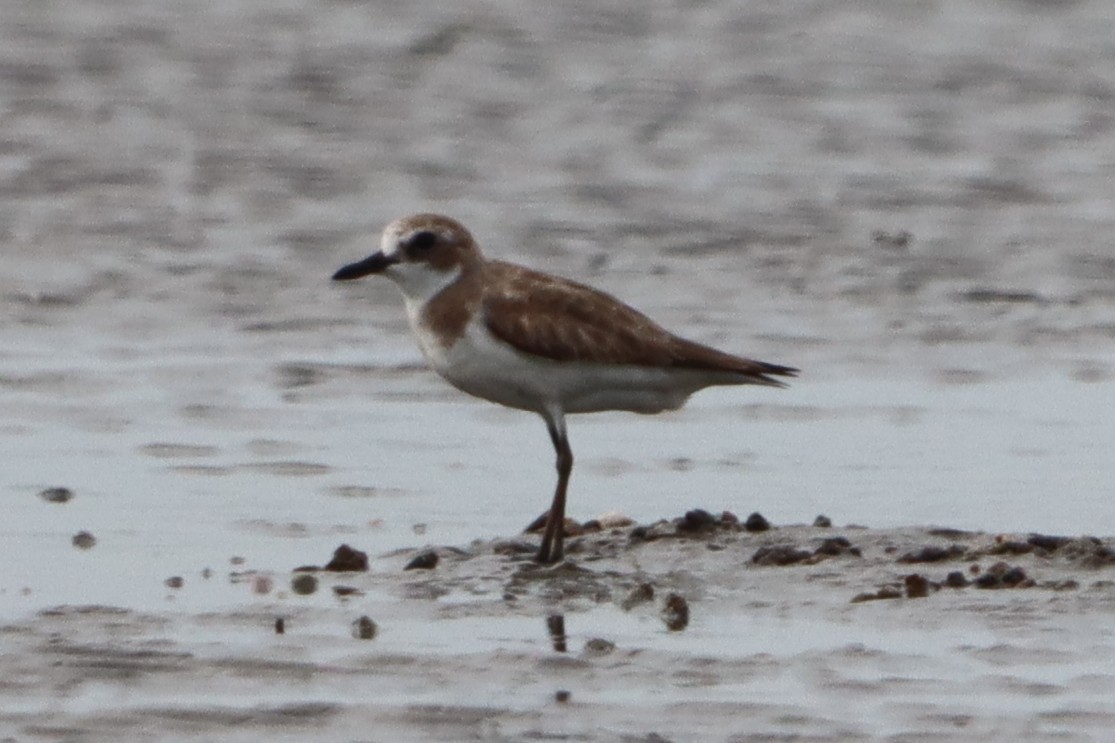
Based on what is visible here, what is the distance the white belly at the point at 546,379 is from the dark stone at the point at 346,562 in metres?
0.70

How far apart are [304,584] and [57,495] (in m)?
1.69

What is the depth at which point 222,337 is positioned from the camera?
12094 millimetres

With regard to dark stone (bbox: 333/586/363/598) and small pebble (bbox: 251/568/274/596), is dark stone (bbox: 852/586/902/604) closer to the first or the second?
dark stone (bbox: 333/586/363/598)

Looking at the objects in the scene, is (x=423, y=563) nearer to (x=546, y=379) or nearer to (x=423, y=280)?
(x=546, y=379)

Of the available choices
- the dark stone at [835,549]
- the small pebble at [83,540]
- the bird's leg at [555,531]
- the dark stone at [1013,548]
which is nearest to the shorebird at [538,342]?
the bird's leg at [555,531]

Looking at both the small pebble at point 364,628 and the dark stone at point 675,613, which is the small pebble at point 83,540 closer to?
the small pebble at point 364,628

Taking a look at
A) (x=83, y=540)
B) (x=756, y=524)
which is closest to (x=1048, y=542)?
(x=756, y=524)

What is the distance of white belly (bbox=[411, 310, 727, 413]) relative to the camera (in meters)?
8.43

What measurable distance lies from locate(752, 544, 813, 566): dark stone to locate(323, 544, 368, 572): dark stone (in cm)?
124

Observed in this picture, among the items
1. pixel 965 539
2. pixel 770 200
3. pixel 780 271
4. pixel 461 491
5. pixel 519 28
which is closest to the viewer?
pixel 965 539

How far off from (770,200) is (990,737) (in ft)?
29.4

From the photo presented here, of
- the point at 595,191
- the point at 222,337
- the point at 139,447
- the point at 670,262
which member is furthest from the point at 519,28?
the point at 139,447

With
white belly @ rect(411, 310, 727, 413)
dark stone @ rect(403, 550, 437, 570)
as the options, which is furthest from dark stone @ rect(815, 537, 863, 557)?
dark stone @ rect(403, 550, 437, 570)

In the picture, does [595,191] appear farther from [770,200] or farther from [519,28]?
[519,28]
